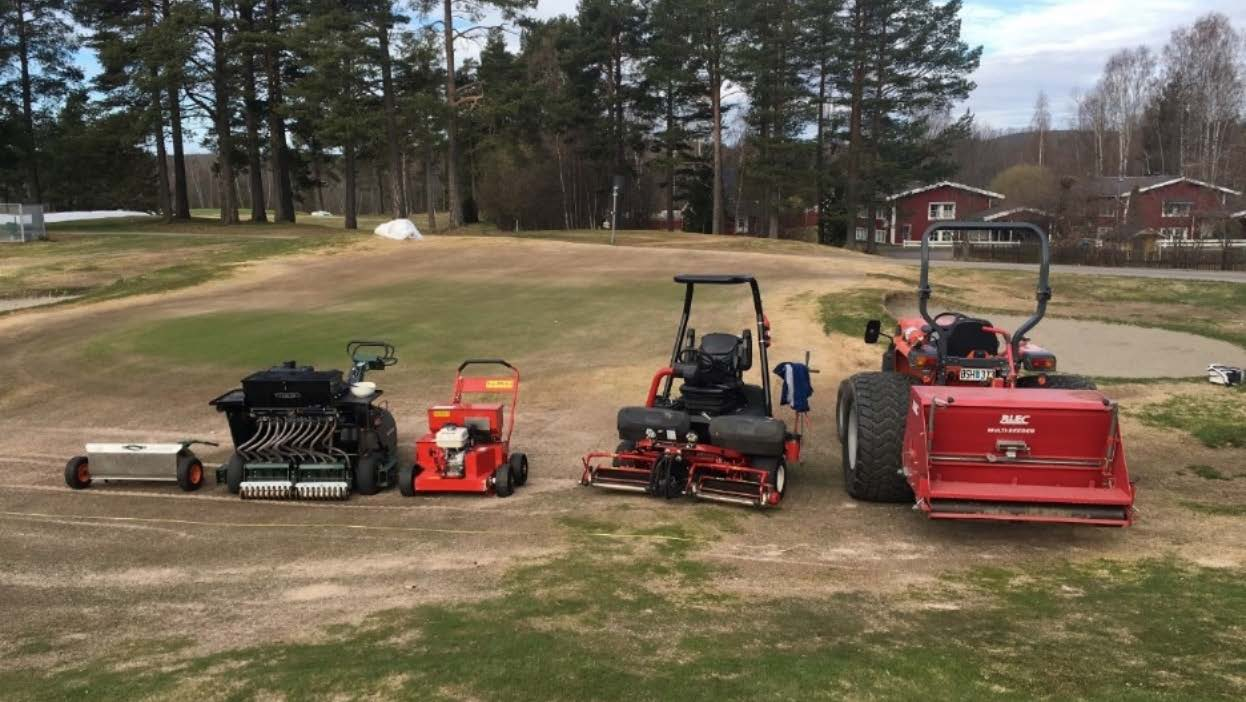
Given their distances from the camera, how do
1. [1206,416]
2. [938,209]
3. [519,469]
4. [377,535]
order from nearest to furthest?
[377,535], [519,469], [1206,416], [938,209]

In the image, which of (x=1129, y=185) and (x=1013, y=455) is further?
(x=1129, y=185)

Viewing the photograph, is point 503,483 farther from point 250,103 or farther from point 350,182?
point 250,103

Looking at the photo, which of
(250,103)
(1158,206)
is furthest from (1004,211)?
(250,103)

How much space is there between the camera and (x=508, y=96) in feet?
132

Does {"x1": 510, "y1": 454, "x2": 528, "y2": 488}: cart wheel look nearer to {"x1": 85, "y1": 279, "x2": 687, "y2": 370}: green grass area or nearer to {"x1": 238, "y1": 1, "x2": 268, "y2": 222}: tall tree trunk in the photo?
{"x1": 85, "y1": 279, "x2": 687, "y2": 370}: green grass area

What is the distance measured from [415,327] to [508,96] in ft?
85.8

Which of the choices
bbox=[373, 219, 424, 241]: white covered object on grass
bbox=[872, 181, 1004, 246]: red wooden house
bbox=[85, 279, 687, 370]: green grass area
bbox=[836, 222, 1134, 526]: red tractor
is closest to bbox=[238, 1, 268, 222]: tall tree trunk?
bbox=[373, 219, 424, 241]: white covered object on grass

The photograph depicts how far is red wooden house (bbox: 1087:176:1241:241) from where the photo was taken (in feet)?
161

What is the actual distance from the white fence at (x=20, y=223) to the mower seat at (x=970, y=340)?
40.8m

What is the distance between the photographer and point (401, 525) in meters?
6.96

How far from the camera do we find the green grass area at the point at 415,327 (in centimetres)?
1491

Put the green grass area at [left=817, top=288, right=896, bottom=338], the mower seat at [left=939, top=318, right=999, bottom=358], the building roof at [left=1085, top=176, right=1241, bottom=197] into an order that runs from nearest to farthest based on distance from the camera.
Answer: the mower seat at [left=939, top=318, right=999, bottom=358] → the green grass area at [left=817, top=288, right=896, bottom=338] → the building roof at [left=1085, top=176, right=1241, bottom=197]

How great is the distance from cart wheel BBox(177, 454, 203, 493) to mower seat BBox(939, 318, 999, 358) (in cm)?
752

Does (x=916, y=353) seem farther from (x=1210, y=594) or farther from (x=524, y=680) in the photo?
(x=524, y=680)
